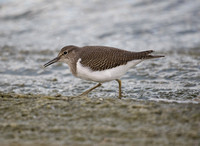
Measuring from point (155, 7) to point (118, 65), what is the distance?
27.1 ft

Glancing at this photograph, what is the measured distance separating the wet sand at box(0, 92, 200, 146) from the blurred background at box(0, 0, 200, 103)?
5.85 feet

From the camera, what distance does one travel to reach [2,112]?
500 cm

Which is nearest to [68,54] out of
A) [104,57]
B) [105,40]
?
[104,57]

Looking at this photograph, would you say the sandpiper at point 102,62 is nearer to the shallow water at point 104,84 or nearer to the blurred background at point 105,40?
the shallow water at point 104,84

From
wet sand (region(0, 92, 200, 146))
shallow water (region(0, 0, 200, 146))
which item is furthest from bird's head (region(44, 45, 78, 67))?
wet sand (region(0, 92, 200, 146))

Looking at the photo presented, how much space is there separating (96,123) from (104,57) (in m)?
2.23

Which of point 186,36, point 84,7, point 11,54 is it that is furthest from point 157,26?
point 11,54

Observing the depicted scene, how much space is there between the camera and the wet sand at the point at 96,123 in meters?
3.93

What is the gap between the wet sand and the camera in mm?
3928

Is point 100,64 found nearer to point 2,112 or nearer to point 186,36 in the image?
point 2,112

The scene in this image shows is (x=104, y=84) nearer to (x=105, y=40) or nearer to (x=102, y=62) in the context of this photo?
(x=102, y=62)

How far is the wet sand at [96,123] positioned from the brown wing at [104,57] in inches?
42.3

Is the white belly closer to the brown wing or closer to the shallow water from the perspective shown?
the brown wing

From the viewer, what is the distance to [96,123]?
14.6ft
